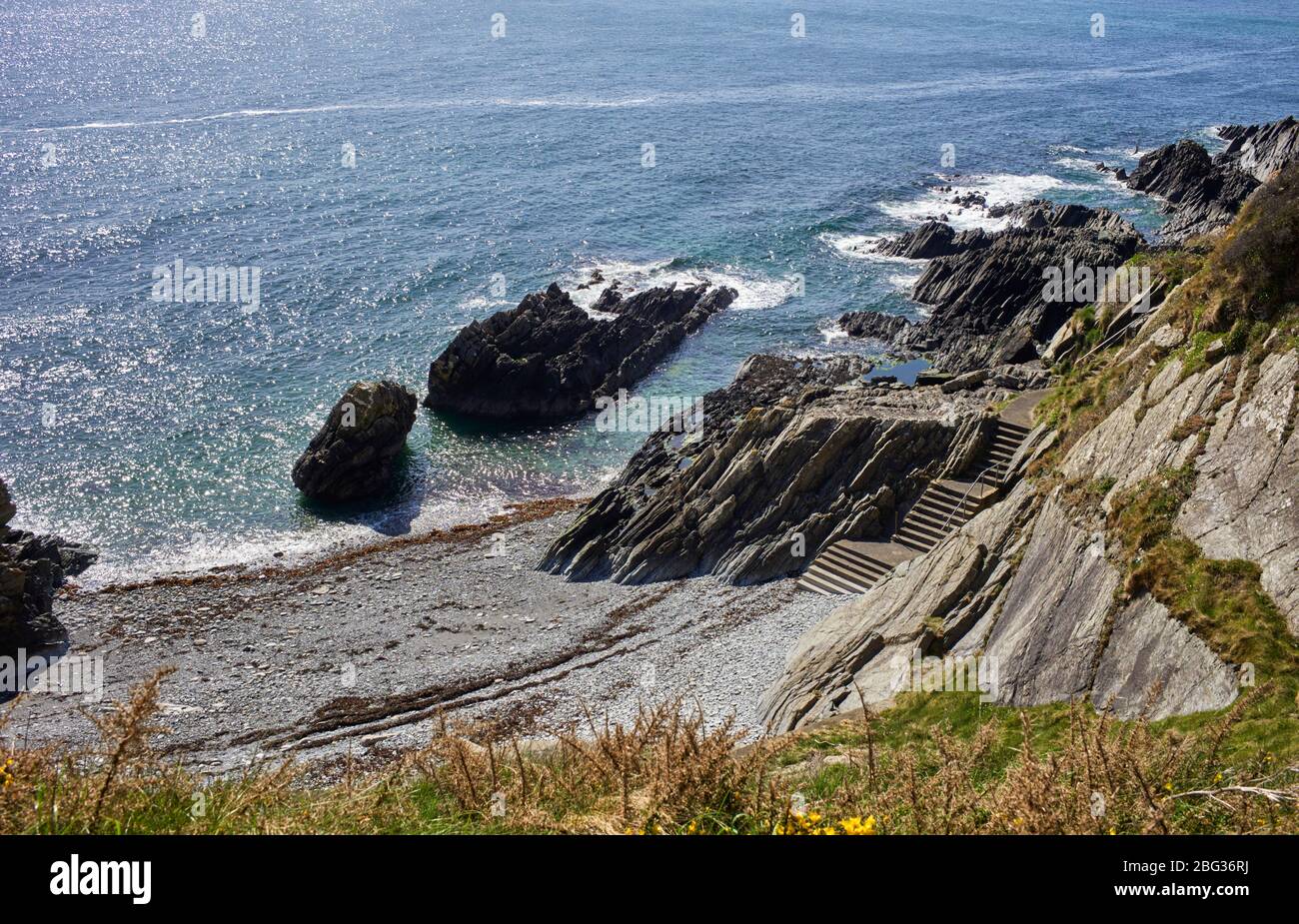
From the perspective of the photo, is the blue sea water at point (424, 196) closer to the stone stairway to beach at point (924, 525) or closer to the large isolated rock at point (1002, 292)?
the large isolated rock at point (1002, 292)

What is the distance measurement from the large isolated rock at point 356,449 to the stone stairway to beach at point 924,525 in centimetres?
2288

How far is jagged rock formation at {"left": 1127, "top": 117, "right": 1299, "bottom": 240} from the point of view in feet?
250

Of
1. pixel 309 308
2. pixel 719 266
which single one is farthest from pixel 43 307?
pixel 719 266

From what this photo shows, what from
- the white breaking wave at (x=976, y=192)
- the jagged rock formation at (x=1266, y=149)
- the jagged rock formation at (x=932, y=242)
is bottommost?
the jagged rock formation at (x=932, y=242)

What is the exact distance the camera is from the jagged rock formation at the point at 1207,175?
76188mm

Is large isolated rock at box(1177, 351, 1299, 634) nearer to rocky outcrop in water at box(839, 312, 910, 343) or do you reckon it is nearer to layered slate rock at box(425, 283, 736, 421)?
layered slate rock at box(425, 283, 736, 421)

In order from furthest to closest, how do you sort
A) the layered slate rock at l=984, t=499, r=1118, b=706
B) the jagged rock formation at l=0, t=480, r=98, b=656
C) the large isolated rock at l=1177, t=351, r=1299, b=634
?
the jagged rock formation at l=0, t=480, r=98, b=656, the layered slate rock at l=984, t=499, r=1118, b=706, the large isolated rock at l=1177, t=351, r=1299, b=634

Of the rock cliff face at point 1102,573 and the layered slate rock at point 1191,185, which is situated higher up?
the layered slate rock at point 1191,185

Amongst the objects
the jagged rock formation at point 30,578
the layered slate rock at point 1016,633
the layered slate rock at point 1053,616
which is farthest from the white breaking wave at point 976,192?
the jagged rock formation at point 30,578

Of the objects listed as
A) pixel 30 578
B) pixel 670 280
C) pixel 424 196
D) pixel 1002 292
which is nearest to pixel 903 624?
pixel 30 578

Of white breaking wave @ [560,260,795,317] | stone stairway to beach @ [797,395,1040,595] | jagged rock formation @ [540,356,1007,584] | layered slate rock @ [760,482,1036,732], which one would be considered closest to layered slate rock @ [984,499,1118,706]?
layered slate rock @ [760,482,1036,732]

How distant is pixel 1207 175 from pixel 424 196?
6659 centimetres

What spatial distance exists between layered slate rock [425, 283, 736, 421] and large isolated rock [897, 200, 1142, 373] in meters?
16.2
